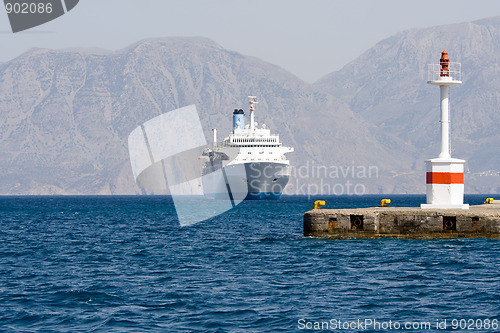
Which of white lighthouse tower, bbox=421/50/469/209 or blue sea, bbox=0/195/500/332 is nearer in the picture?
blue sea, bbox=0/195/500/332

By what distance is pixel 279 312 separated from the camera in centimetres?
2216

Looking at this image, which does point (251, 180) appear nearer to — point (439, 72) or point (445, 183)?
point (439, 72)

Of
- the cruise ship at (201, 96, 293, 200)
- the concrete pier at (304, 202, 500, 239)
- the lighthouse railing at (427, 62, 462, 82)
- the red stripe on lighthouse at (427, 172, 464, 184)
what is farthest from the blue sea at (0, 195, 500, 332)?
the cruise ship at (201, 96, 293, 200)

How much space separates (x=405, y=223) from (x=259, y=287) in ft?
39.6

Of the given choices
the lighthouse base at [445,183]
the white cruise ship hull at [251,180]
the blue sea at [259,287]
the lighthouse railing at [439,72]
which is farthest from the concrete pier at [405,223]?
the white cruise ship hull at [251,180]

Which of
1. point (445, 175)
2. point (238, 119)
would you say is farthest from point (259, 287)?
point (238, 119)

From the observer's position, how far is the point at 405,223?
36.3 metres

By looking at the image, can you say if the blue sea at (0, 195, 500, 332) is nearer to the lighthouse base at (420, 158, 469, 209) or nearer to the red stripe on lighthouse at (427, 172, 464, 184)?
the lighthouse base at (420, 158, 469, 209)

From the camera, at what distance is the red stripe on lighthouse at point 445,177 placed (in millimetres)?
37250

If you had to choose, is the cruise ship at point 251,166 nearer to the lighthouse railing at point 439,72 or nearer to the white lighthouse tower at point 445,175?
the lighthouse railing at point 439,72

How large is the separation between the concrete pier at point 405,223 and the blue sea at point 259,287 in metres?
0.44

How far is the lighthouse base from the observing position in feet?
122

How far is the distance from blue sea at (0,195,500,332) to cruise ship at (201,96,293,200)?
9563cm

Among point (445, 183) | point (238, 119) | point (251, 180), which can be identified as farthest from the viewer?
point (238, 119)
